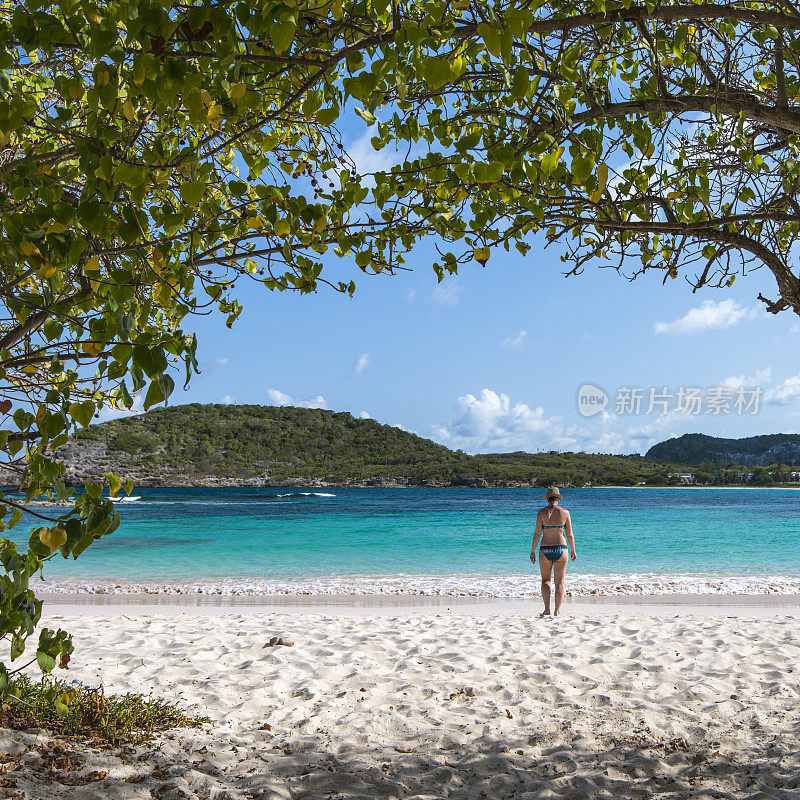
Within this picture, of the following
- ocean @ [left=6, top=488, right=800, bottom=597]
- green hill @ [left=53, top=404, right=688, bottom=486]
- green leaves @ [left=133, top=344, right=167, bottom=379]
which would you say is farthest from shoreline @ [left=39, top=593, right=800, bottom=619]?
green hill @ [left=53, top=404, right=688, bottom=486]

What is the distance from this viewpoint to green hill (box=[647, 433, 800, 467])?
73.1 meters

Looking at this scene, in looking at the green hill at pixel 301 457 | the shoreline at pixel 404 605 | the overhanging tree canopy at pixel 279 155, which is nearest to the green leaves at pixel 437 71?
the overhanging tree canopy at pixel 279 155

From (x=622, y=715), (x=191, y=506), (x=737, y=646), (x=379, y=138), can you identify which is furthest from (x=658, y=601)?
(x=191, y=506)

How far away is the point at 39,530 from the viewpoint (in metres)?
2.12

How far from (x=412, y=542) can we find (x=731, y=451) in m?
64.8

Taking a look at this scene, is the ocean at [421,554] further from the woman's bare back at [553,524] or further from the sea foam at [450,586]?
the woman's bare back at [553,524]

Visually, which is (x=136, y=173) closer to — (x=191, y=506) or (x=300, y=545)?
(x=300, y=545)

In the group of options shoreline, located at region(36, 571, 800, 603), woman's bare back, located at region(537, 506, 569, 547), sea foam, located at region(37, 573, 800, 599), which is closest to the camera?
woman's bare back, located at region(537, 506, 569, 547)

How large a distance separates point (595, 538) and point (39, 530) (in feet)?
83.1

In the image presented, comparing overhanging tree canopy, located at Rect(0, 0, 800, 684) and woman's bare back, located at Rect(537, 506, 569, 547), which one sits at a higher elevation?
overhanging tree canopy, located at Rect(0, 0, 800, 684)

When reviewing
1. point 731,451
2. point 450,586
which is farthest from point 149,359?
point 731,451

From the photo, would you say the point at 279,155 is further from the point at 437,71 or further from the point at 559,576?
the point at 559,576

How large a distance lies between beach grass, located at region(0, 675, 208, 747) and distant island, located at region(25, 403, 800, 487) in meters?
68.7

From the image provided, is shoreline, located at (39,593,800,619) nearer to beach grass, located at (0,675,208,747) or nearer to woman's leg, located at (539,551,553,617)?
woman's leg, located at (539,551,553,617)
